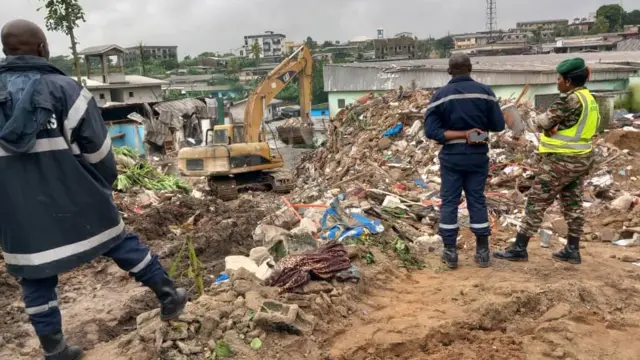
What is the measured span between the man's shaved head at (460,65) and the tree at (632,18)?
296ft

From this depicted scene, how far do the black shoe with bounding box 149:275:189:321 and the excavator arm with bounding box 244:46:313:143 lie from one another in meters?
11.7

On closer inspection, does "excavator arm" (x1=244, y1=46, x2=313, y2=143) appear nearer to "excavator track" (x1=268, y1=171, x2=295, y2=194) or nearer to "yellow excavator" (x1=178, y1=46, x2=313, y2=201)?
"yellow excavator" (x1=178, y1=46, x2=313, y2=201)

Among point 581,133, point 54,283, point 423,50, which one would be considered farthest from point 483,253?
point 423,50

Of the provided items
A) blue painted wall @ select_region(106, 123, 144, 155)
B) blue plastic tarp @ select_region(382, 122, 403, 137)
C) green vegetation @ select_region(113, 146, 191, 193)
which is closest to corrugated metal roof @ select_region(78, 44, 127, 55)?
blue painted wall @ select_region(106, 123, 144, 155)

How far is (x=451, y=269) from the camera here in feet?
15.6

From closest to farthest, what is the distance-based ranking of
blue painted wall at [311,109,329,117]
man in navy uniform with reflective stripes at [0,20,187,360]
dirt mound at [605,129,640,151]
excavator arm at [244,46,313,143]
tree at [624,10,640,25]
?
man in navy uniform with reflective stripes at [0,20,187,360]
dirt mound at [605,129,640,151]
excavator arm at [244,46,313,143]
blue painted wall at [311,109,329,117]
tree at [624,10,640,25]

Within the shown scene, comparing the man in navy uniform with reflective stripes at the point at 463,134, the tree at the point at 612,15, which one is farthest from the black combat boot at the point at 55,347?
the tree at the point at 612,15

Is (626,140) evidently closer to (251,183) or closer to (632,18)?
(251,183)

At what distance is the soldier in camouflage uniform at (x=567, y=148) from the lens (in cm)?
444

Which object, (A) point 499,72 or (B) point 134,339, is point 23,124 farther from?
(A) point 499,72

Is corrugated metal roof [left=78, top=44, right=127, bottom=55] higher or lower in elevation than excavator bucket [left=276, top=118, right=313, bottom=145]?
higher

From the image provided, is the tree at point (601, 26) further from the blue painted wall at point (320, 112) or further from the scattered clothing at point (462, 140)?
the scattered clothing at point (462, 140)

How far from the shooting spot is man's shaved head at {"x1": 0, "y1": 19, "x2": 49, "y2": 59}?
287 cm

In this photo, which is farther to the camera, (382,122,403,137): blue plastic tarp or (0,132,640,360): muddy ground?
(382,122,403,137): blue plastic tarp
